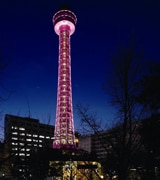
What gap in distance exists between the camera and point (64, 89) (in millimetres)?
58031

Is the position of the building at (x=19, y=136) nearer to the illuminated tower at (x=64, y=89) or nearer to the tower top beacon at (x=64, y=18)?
the illuminated tower at (x=64, y=89)

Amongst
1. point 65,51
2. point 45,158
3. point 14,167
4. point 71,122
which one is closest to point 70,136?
point 71,122

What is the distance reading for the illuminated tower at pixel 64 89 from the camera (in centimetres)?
5609

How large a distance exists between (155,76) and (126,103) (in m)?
4.07

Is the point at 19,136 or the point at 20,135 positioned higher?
the point at 20,135

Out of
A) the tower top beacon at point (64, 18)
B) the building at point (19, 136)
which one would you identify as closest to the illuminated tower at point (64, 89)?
the tower top beacon at point (64, 18)

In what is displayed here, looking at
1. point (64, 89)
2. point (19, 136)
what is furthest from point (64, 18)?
point (19, 136)

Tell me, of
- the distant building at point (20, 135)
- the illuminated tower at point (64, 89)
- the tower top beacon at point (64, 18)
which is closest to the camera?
the distant building at point (20, 135)

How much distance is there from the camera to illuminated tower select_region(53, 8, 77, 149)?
5609 cm

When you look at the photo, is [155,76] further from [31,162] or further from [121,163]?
[31,162]

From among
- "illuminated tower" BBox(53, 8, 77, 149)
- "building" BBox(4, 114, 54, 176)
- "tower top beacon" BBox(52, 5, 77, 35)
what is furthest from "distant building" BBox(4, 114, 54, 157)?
"tower top beacon" BBox(52, 5, 77, 35)

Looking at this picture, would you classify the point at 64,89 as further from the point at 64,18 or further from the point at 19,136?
the point at 19,136

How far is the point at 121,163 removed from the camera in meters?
6.04

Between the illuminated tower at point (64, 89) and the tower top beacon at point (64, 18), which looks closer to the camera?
the illuminated tower at point (64, 89)
